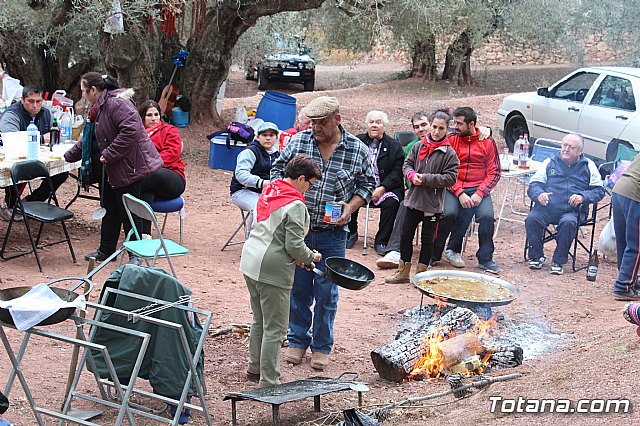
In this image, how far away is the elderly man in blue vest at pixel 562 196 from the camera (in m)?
8.30

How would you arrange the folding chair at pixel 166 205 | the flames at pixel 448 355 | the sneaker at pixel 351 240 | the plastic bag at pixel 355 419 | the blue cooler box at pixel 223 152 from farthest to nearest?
the blue cooler box at pixel 223 152 → the sneaker at pixel 351 240 → the folding chair at pixel 166 205 → the flames at pixel 448 355 → the plastic bag at pixel 355 419

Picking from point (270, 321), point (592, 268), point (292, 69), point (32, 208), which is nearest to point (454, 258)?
point (592, 268)

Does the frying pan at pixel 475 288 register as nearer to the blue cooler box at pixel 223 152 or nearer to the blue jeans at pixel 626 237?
the blue jeans at pixel 626 237

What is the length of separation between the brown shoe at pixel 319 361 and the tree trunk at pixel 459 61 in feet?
56.2

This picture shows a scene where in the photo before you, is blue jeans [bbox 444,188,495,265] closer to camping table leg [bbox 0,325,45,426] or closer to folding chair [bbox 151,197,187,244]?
folding chair [bbox 151,197,187,244]

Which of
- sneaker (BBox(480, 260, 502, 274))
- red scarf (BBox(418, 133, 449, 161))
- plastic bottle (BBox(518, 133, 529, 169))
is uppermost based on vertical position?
red scarf (BBox(418, 133, 449, 161))

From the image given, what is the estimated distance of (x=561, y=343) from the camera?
6.30 meters

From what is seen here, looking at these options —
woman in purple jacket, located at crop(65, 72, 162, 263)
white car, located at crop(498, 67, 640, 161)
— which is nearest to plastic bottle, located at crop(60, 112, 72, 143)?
woman in purple jacket, located at crop(65, 72, 162, 263)

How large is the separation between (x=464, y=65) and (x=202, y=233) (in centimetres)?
1534

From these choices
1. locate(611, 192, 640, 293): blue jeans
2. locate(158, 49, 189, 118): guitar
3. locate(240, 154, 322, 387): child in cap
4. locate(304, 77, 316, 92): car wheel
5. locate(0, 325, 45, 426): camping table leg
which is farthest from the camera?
locate(304, 77, 316, 92): car wheel

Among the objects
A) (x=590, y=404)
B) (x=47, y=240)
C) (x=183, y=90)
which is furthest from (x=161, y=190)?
(x=183, y=90)

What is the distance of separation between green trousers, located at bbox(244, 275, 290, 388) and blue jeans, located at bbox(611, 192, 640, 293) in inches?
147

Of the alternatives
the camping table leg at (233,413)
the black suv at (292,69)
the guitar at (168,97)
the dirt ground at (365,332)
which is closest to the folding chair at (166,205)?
the dirt ground at (365,332)

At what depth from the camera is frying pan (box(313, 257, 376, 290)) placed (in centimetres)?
510
